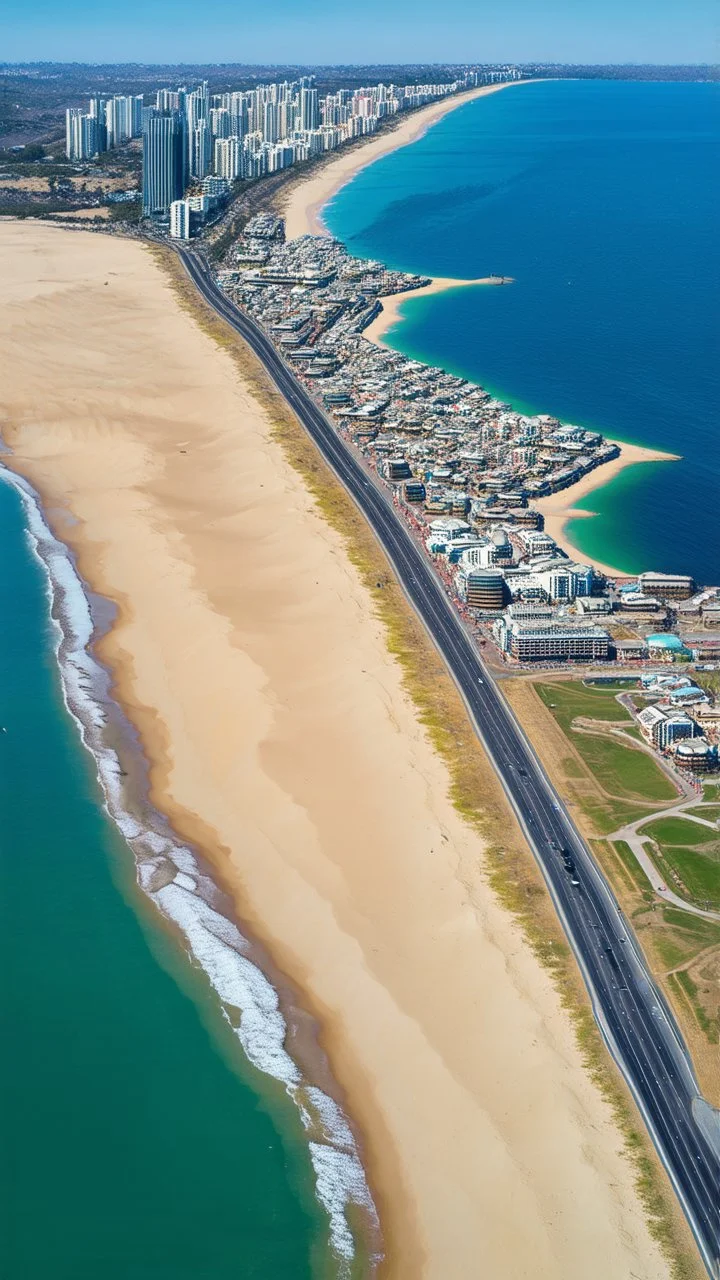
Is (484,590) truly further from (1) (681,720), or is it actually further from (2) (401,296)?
(2) (401,296)

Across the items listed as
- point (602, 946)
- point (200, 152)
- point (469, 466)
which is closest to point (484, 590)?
point (469, 466)

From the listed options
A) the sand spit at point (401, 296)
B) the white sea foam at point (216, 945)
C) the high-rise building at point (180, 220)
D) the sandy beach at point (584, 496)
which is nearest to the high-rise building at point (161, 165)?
the high-rise building at point (180, 220)

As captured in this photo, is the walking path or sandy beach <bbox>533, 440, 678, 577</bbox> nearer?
the walking path

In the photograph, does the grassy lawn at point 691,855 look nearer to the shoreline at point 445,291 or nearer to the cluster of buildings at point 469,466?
the cluster of buildings at point 469,466

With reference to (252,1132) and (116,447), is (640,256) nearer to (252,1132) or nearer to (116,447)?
(116,447)

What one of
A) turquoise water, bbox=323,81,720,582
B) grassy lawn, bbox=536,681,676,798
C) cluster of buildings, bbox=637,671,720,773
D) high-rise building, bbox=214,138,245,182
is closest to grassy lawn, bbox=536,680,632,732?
grassy lawn, bbox=536,681,676,798

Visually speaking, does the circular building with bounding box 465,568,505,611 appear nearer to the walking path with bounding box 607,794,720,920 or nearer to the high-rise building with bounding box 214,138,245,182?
the walking path with bounding box 607,794,720,920
